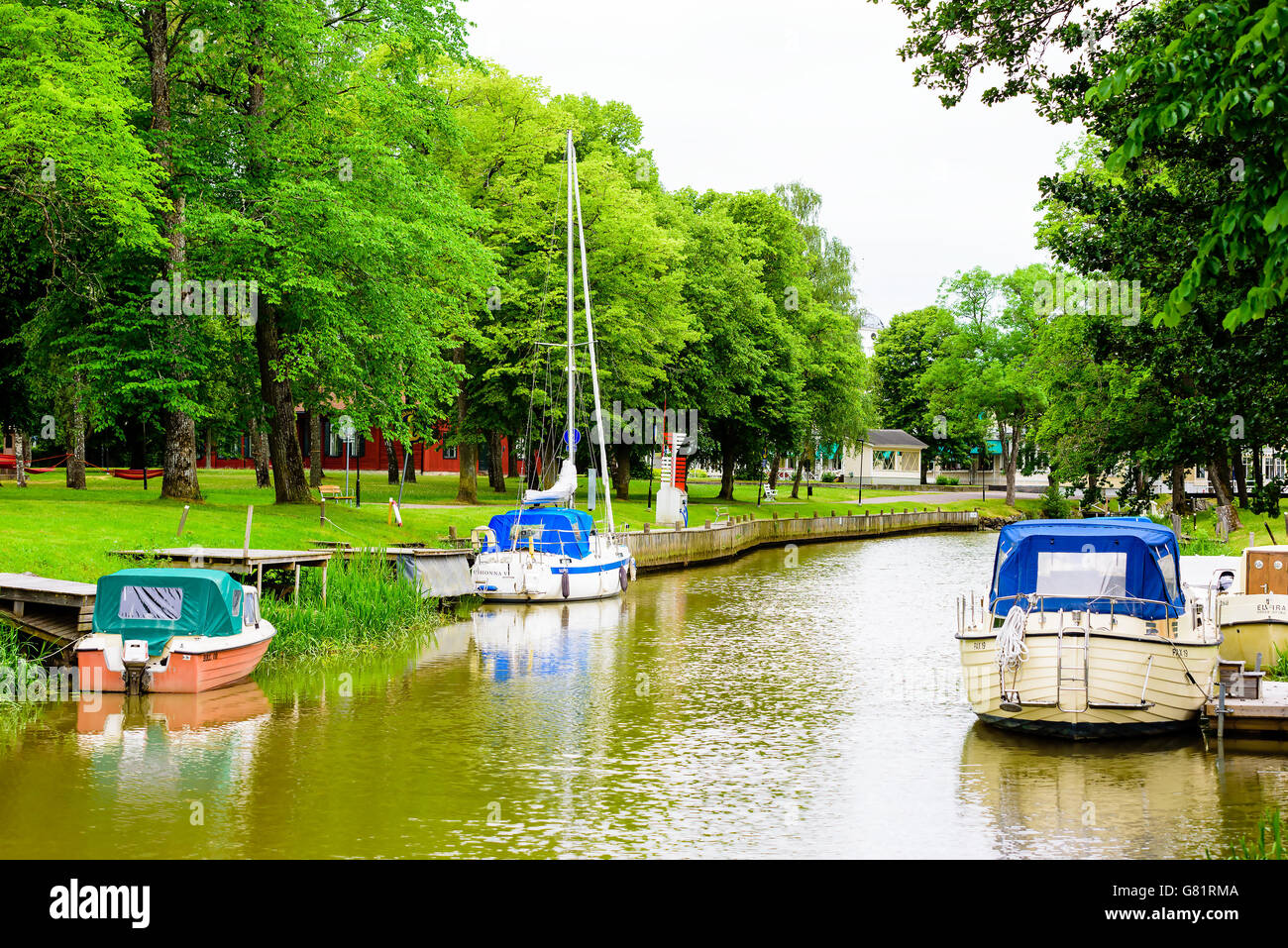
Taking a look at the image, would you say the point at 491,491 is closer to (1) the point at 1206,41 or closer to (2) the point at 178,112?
(2) the point at 178,112

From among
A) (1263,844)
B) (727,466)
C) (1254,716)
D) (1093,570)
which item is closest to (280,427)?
(1093,570)

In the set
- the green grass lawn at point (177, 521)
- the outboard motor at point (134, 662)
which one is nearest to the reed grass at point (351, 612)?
the green grass lawn at point (177, 521)

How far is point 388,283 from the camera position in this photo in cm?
3656

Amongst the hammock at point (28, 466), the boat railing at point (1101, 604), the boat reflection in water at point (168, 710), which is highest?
the hammock at point (28, 466)

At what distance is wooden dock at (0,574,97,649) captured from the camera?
22.0 m

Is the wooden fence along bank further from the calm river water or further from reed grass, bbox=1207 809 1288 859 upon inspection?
reed grass, bbox=1207 809 1288 859

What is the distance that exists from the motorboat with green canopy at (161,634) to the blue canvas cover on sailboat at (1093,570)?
14.2 m

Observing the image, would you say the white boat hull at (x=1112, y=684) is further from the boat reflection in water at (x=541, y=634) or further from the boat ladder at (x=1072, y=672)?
the boat reflection in water at (x=541, y=634)

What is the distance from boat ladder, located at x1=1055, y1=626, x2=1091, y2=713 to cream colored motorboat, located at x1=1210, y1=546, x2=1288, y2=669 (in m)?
4.04

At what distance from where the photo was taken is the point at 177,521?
3095cm

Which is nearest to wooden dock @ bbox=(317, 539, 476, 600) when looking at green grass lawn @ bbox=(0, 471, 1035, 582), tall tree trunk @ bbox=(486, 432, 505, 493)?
green grass lawn @ bbox=(0, 471, 1035, 582)

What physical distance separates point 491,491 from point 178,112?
2795cm

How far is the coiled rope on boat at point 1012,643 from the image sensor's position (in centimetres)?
1972
